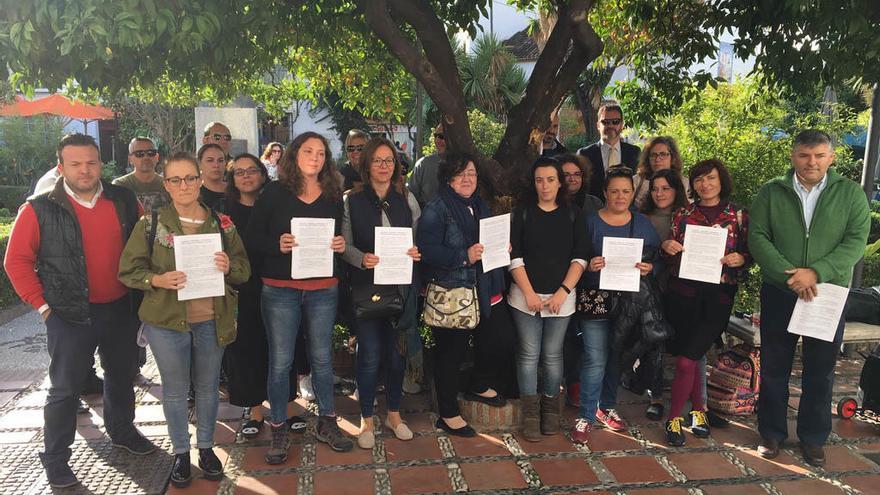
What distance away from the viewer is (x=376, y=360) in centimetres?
407

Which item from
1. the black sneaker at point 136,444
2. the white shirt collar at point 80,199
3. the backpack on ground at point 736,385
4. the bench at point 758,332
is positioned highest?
the white shirt collar at point 80,199

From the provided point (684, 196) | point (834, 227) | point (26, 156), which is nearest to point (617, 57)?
point (684, 196)

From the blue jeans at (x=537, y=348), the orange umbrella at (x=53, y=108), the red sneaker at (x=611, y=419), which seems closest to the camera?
the blue jeans at (x=537, y=348)

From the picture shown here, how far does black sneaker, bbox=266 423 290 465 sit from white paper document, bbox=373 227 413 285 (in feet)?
3.84

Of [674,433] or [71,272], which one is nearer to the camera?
[71,272]

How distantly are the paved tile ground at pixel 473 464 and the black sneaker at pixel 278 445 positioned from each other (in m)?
0.06

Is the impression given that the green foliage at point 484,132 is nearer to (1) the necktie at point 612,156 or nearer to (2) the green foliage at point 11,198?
(1) the necktie at point 612,156

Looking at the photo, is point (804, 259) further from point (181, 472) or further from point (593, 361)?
point (181, 472)

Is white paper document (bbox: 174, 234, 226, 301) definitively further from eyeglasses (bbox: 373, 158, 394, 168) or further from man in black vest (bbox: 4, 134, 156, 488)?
eyeglasses (bbox: 373, 158, 394, 168)

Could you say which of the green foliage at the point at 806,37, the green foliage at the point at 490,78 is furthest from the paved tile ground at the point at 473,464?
the green foliage at the point at 490,78

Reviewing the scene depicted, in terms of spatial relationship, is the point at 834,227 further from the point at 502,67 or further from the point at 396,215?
the point at 502,67

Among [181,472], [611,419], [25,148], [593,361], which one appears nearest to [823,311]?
[593,361]

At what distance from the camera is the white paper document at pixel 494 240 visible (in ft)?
12.7

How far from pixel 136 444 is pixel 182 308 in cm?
126
